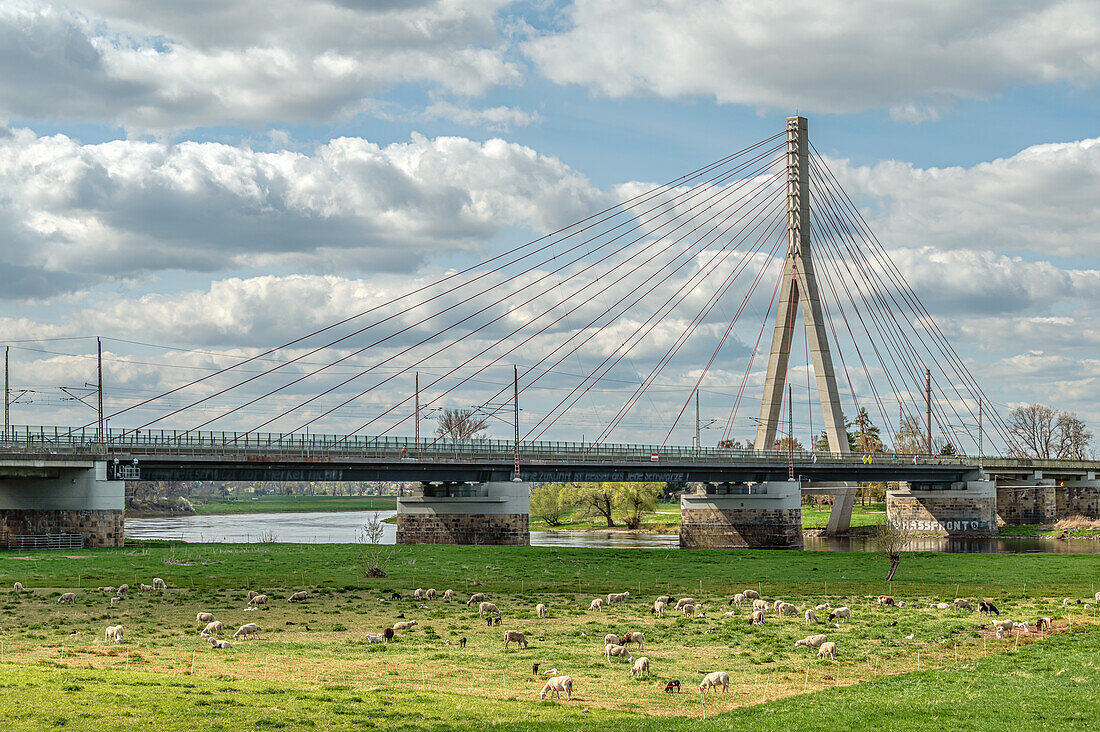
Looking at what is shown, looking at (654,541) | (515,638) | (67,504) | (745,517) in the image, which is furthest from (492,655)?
(654,541)

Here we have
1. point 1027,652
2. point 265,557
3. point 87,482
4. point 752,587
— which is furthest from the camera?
point 87,482

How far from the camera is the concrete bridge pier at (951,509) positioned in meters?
115

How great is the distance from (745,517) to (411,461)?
1283 inches

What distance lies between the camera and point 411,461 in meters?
Result: 78.8

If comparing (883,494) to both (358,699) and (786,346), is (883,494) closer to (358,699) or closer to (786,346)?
(786,346)

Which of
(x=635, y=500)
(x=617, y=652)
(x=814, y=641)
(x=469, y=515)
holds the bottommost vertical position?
(x=635, y=500)

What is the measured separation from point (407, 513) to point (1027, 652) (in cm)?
5999

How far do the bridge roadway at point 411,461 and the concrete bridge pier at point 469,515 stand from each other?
74.2 inches

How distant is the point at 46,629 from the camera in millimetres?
31969

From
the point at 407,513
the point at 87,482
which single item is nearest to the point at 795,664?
the point at 87,482

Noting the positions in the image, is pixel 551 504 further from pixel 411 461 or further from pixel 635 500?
pixel 411 461

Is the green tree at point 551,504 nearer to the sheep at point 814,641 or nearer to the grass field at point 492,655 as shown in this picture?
the grass field at point 492,655

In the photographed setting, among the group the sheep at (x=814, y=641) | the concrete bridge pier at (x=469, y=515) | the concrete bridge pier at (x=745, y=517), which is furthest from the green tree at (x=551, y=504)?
the sheep at (x=814, y=641)

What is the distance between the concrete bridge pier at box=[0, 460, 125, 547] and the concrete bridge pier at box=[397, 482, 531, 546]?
2290 cm
